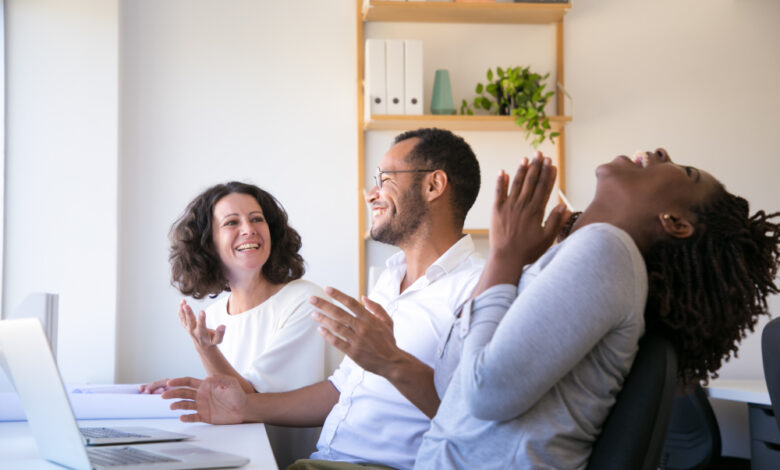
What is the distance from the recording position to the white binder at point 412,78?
368 cm

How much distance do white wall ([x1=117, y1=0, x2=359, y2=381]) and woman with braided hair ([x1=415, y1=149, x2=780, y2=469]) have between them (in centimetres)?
256

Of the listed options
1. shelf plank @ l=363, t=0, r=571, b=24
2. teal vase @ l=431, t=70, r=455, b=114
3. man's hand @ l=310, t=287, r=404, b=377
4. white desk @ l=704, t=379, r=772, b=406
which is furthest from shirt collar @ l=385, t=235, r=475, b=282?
shelf plank @ l=363, t=0, r=571, b=24

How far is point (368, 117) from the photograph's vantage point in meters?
3.69

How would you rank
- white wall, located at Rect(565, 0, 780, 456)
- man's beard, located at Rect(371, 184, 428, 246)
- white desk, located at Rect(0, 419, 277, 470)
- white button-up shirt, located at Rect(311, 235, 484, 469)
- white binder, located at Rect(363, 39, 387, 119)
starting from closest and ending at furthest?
white desk, located at Rect(0, 419, 277, 470)
white button-up shirt, located at Rect(311, 235, 484, 469)
man's beard, located at Rect(371, 184, 428, 246)
white binder, located at Rect(363, 39, 387, 119)
white wall, located at Rect(565, 0, 780, 456)

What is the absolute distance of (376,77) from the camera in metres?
3.67

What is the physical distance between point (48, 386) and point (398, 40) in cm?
276

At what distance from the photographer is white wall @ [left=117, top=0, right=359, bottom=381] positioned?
375 cm

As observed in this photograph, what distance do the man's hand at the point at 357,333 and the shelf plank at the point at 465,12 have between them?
2529 millimetres

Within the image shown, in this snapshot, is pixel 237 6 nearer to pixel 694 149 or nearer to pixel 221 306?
pixel 221 306

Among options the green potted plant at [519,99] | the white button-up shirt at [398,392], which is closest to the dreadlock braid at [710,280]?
the white button-up shirt at [398,392]

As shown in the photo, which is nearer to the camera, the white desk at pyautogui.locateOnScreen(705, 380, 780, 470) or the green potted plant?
the white desk at pyautogui.locateOnScreen(705, 380, 780, 470)

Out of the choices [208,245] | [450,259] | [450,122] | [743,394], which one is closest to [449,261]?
[450,259]

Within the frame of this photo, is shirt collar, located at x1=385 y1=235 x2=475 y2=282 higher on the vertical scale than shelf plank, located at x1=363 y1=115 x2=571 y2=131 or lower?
lower

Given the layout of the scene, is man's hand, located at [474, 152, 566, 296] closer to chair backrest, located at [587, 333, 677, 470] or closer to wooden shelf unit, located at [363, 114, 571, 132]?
chair backrest, located at [587, 333, 677, 470]
